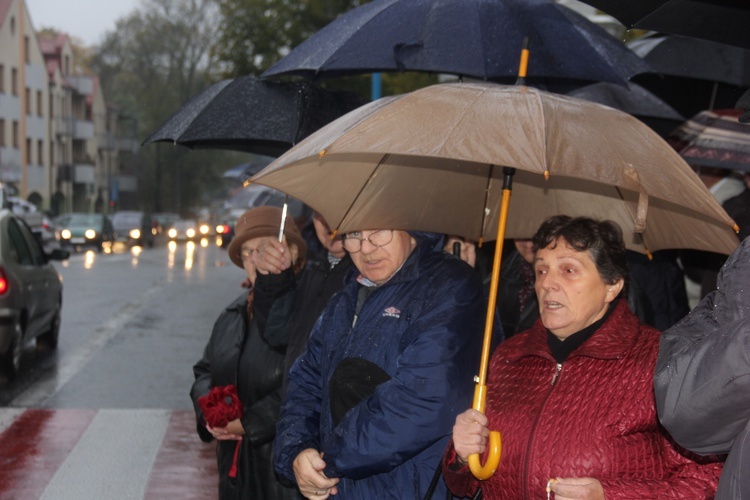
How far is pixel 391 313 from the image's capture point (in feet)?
12.5

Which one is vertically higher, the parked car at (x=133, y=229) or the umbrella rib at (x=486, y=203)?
the umbrella rib at (x=486, y=203)

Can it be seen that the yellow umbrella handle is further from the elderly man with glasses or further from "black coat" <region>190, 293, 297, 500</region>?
"black coat" <region>190, 293, 297, 500</region>

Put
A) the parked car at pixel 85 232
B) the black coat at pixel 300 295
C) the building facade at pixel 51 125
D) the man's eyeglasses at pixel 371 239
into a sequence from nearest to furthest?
the man's eyeglasses at pixel 371 239 → the black coat at pixel 300 295 → the parked car at pixel 85 232 → the building facade at pixel 51 125

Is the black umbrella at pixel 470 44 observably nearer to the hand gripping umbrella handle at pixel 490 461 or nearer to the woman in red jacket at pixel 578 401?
the woman in red jacket at pixel 578 401

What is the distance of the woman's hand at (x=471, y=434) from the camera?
10.8 feet

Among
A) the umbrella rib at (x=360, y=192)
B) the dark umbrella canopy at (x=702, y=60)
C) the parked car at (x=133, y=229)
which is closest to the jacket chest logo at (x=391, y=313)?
the umbrella rib at (x=360, y=192)

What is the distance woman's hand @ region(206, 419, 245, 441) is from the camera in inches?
192

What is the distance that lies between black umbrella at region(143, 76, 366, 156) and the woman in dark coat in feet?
2.63

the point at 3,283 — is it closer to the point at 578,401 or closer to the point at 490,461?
the point at 490,461

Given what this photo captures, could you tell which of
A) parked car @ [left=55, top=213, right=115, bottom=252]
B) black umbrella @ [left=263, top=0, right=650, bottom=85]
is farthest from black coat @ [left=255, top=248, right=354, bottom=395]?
parked car @ [left=55, top=213, right=115, bottom=252]

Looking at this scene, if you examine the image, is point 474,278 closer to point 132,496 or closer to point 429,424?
point 429,424

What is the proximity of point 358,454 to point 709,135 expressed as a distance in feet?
9.56

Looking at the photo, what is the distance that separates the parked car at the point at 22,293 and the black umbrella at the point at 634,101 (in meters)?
6.05

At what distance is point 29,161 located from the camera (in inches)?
Result: 2680
